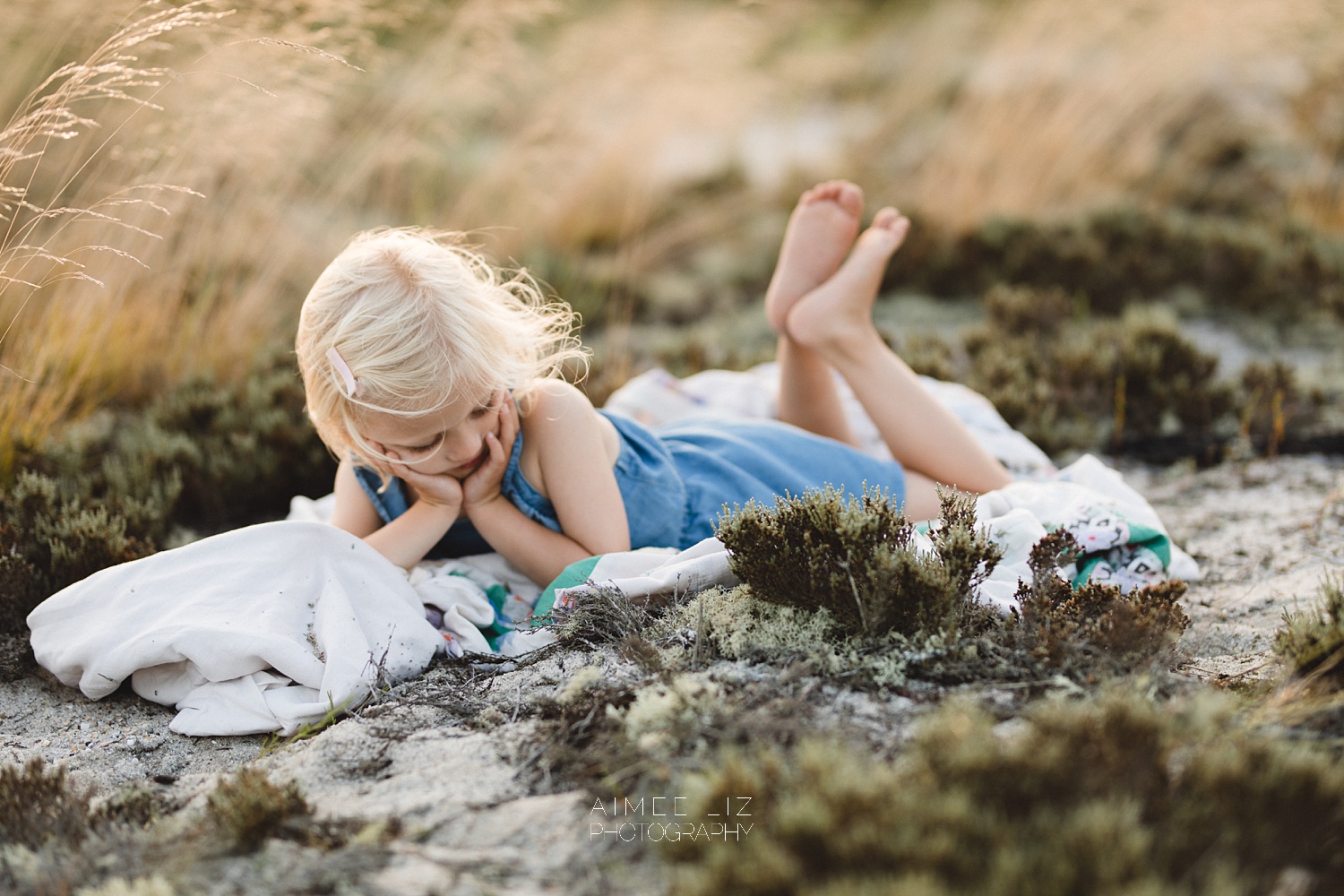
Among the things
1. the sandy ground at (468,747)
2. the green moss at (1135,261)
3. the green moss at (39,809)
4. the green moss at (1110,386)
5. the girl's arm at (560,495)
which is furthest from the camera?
the green moss at (1135,261)

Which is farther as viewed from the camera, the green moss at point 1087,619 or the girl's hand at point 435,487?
the girl's hand at point 435,487

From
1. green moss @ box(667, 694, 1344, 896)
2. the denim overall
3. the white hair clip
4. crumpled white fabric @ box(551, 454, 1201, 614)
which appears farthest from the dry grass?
green moss @ box(667, 694, 1344, 896)

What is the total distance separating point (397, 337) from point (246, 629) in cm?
84

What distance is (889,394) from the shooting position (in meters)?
3.37

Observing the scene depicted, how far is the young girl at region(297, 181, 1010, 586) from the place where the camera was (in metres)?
2.50

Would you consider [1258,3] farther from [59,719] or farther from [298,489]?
[59,719]

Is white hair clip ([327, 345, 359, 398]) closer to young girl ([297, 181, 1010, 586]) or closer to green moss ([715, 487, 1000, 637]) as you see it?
young girl ([297, 181, 1010, 586])

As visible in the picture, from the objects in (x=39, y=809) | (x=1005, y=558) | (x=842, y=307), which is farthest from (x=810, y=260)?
(x=39, y=809)

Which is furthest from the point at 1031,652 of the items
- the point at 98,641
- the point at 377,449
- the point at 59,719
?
the point at 59,719

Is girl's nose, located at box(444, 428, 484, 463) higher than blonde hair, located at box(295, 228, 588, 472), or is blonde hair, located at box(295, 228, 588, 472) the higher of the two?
blonde hair, located at box(295, 228, 588, 472)

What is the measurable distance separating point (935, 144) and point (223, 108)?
5.83 meters

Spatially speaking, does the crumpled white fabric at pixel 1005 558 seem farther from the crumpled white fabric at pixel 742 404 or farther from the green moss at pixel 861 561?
the crumpled white fabric at pixel 742 404

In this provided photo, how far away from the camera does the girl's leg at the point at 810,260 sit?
3.61 meters

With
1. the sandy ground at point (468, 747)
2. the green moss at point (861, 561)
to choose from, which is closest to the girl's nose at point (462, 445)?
the sandy ground at point (468, 747)
